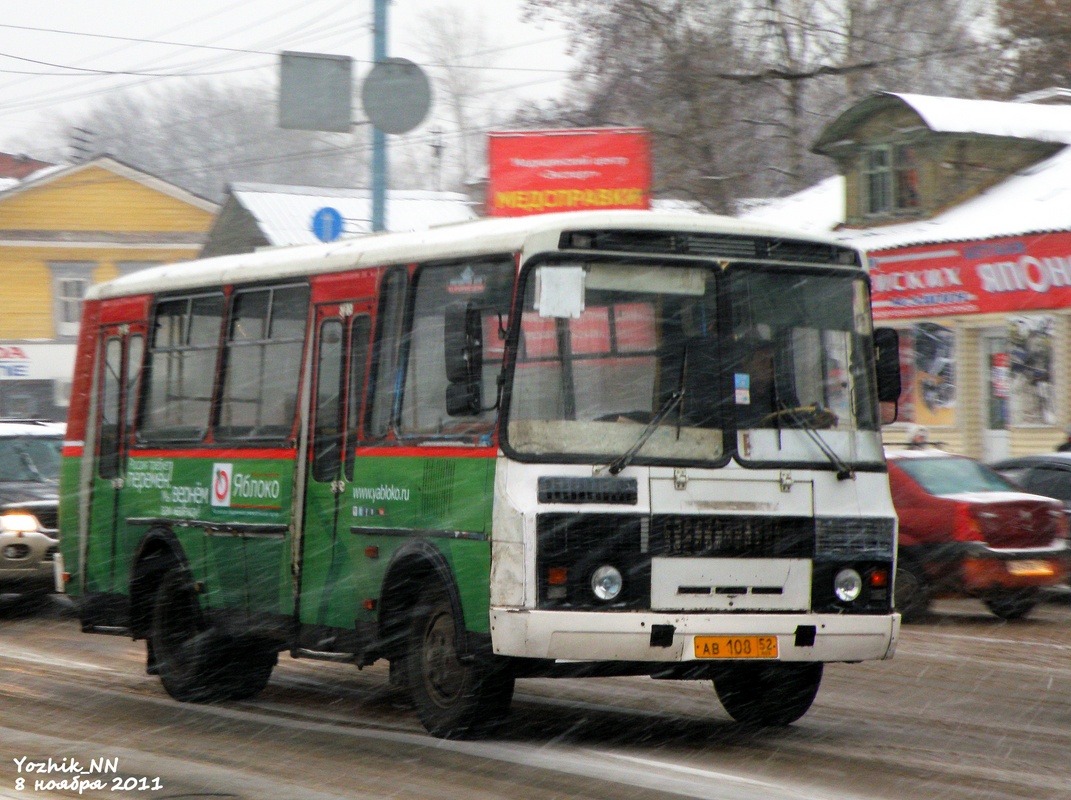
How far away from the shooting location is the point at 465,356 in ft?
28.3

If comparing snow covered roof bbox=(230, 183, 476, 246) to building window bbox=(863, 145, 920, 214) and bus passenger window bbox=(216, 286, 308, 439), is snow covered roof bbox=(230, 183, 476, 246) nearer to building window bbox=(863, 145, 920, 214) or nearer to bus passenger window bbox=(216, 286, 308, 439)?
building window bbox=(863, 145, 920, 214)

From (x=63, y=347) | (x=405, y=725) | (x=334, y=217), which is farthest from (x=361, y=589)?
(x=63, y=347)

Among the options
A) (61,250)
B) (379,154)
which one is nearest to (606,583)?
(379,154)

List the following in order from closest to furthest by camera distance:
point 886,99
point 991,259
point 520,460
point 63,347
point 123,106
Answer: point 520,460, point 991,259, point 886,99, point 63,347, point 123,106

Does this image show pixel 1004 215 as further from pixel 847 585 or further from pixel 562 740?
pixel 562 740

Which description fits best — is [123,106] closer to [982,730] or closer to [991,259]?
[991,259]

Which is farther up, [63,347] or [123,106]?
[123,106]

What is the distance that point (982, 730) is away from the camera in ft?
31.1

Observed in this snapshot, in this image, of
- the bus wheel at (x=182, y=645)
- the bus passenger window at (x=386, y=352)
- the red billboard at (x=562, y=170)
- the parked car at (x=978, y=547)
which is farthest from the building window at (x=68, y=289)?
the bus passenger window at (x=386, y=352)

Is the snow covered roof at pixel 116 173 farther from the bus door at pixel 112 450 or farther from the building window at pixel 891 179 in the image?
the bus door at pixel 112 450

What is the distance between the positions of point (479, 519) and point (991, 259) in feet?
63.8

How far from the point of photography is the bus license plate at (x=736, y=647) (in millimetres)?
8633

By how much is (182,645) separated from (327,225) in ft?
29.2

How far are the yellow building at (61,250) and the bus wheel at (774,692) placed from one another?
1562 inches
